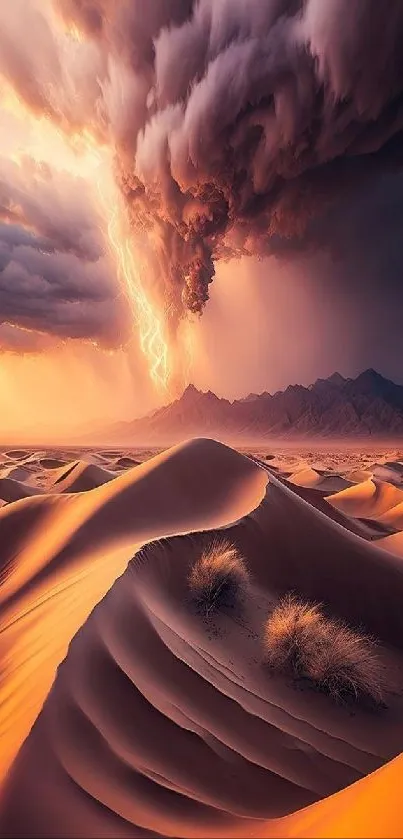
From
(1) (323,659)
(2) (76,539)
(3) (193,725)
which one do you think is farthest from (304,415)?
(3) (193,725)

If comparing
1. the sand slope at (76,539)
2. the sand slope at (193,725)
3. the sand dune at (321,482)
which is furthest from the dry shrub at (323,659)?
the sand dune at (321,482)

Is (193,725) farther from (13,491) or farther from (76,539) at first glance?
(13,491)

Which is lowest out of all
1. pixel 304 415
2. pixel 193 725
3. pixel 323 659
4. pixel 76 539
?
pixel 323 659

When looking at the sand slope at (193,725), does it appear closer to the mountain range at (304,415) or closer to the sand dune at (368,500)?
the sand dune at (368,500)

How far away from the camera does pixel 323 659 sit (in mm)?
5008

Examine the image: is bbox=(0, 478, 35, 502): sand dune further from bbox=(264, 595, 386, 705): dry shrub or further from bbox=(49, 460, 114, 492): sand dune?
bbox=(264, 595, 386, 705): dry shrub

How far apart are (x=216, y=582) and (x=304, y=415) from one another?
502ft

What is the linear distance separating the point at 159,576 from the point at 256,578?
6.33 feet

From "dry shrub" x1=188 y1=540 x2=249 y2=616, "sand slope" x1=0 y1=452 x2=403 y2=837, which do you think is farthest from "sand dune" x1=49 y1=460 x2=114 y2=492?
"dry shrub" x1=188 y1=540 x2=249 y2=616

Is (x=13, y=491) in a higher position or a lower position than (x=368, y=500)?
higher

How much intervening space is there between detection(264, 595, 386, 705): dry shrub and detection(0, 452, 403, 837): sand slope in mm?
189

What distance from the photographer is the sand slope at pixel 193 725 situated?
8.98 ft

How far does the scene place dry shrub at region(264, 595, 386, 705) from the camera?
486 centimetres

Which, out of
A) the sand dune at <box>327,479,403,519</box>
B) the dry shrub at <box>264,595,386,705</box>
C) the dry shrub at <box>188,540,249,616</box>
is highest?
the dry shrub at <box>188,540,249,616</box>
